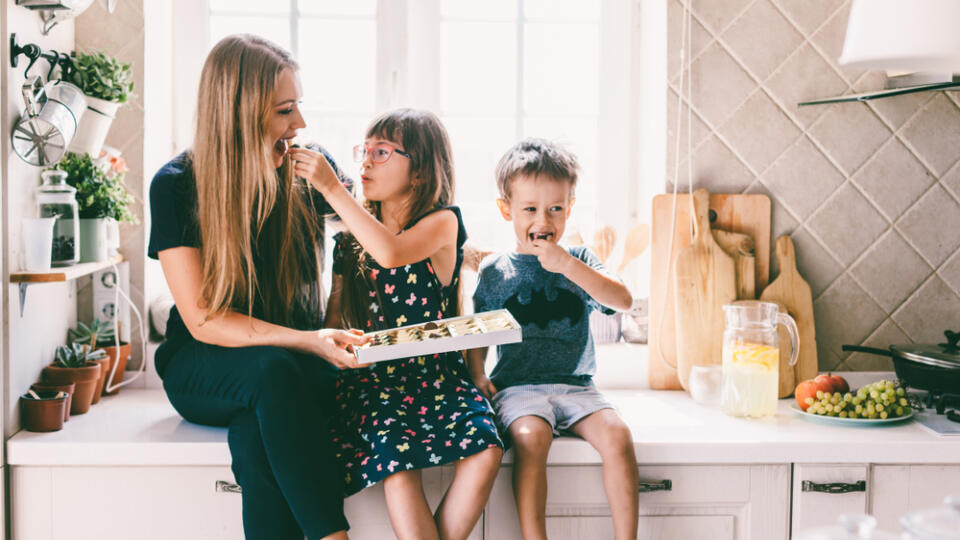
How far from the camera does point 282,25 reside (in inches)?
86.4

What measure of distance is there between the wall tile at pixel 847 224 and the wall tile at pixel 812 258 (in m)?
0.02

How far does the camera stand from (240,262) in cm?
166

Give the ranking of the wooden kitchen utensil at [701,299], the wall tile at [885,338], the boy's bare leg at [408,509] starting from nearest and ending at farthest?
the boy's bare leg at [408,509] → the wooden kitchen utensil at [701,299] → the wall tile at [885,338]

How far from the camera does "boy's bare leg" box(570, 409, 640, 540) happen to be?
1604mm

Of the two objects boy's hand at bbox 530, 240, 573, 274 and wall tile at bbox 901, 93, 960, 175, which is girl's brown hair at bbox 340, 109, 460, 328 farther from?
wall tile at bbox 901, 93, 960, 175

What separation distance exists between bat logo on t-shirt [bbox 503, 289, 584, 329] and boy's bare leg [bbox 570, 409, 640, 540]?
0.30 m

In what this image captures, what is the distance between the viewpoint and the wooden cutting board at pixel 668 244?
2.10m

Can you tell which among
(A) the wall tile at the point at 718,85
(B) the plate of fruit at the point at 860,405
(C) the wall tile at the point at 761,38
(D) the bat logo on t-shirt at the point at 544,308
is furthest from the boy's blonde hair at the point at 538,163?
(B) the plate of fruit at the point at 860,405

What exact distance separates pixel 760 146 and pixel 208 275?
1.38 meters

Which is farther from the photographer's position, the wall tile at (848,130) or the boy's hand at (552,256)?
the wall tile at (848,130)

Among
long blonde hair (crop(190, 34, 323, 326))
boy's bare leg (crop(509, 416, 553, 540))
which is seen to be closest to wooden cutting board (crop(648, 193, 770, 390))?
boy's bare leg (crop(509, 416, 553, 540))

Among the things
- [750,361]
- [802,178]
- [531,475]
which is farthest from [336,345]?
[802,178]

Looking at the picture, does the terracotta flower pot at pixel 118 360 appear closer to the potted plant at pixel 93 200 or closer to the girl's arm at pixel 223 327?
the potted plant at pixel 93 200

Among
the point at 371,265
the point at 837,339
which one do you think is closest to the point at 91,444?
the point at 371,265
